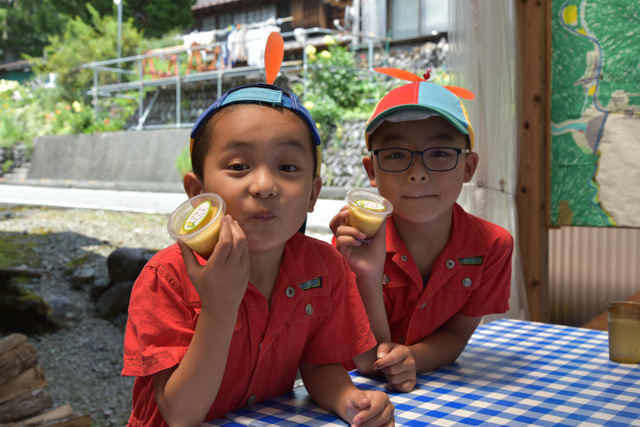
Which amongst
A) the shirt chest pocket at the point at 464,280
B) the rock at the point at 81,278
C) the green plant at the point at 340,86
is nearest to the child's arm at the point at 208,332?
the shirt chest pocket at the point at 464,280

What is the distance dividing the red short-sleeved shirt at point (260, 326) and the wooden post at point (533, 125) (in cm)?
199

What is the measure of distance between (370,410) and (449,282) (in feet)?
1.78

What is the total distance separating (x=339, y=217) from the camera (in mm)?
1330

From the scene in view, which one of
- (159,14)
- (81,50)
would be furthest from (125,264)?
(81,50)

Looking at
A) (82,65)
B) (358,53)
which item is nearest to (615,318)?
(358,53)

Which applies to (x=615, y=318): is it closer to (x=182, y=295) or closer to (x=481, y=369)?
(x=481, y=369)

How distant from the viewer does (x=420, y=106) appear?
1.35 m

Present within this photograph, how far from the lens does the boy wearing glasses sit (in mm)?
1313

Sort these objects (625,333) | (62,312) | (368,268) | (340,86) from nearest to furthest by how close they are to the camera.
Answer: (368,268)
(625,333)
(62,312)
(340,86)

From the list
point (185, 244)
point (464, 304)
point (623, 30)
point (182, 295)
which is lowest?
point (464, 304)

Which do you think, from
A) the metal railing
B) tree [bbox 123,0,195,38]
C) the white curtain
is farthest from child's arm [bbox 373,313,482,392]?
tree [bbox 123,0,195,38]

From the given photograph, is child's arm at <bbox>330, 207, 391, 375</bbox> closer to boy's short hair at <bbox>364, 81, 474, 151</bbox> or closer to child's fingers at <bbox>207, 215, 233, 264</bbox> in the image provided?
boy's short hair at <bbox>364, 81, 474, 151</bbox>

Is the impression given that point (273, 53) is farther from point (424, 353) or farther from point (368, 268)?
point (424, 353)

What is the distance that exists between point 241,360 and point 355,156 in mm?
8039
